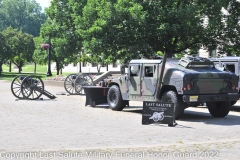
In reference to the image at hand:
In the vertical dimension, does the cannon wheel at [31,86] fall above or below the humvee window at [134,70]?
below

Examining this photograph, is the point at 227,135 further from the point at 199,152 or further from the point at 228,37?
the point at 228,37

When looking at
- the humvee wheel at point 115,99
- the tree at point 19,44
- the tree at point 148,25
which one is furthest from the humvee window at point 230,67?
the tree at point 19,44

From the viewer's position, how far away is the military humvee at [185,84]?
1692 centimetres

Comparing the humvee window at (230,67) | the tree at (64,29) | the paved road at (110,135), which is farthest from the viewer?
the tree at (64,29)

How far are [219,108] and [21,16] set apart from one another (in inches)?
5155

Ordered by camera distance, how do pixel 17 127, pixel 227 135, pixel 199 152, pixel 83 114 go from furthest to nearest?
pixel 83 114 → pixel 17 127 → pixel 227 135 → pixel 199 152

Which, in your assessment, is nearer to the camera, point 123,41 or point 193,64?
point 193,64

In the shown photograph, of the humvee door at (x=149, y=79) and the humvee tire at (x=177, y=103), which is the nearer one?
the humvee tire at (x=177, y=103)

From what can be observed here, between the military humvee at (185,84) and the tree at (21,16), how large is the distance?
123386mm

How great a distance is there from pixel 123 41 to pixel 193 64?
15.1 metres

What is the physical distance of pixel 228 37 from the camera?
114 ft

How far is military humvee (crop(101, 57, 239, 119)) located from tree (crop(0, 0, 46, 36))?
123 metres

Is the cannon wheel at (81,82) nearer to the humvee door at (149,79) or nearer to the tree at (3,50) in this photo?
the humvee door at (149,79)

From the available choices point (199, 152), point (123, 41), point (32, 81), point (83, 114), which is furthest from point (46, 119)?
point (123, 41)
